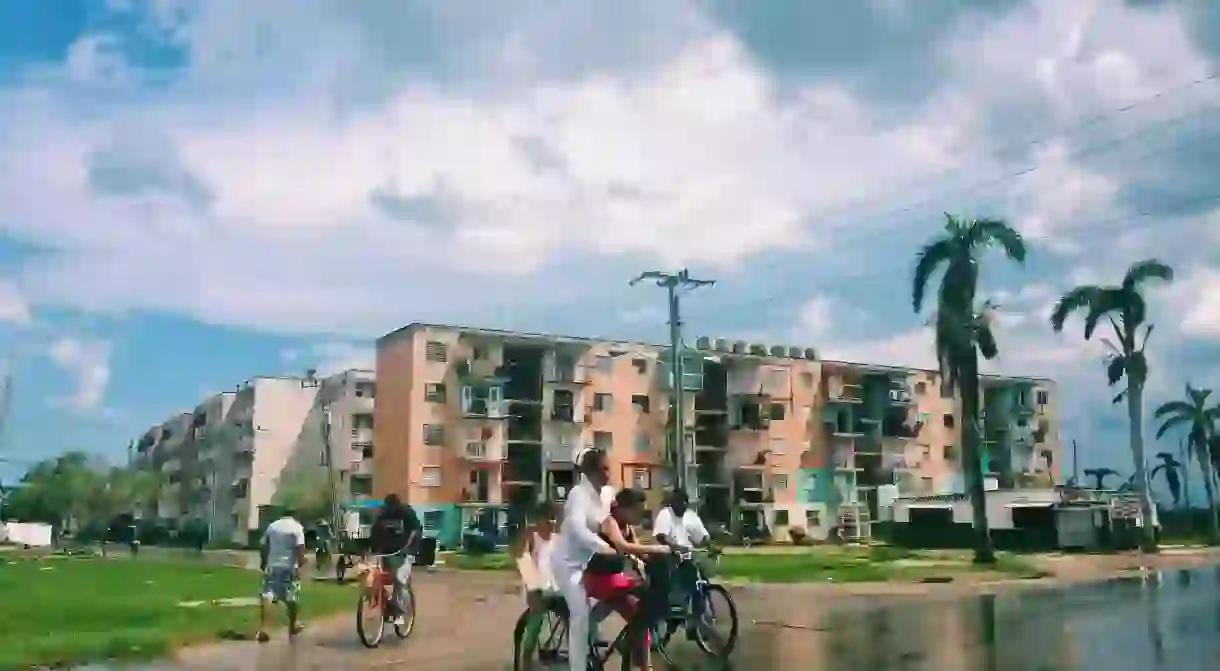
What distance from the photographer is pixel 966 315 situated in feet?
113

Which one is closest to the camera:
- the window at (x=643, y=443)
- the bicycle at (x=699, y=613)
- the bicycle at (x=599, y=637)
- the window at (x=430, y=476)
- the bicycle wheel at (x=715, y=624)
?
the bicycle at (x=599, y=637)

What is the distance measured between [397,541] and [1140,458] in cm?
3683

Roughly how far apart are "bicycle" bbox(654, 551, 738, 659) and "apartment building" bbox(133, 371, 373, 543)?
68940 millimetres

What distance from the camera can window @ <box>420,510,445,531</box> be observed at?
233 ft

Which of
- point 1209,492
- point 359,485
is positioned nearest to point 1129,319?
point 1209,492

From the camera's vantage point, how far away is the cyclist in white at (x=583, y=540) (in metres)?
8.54

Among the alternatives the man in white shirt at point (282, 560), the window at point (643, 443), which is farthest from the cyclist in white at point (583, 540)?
the window at point (643, 443)

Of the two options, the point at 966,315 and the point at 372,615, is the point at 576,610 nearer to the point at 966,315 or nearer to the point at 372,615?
the point at 372,615

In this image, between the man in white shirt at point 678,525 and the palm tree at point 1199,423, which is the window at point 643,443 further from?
the man in white shirt at point 678,525

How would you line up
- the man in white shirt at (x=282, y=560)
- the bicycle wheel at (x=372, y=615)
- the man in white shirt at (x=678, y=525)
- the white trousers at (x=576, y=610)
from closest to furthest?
the white trousers at (x=576, y=610), the man in white shirt at (x=678, y=525), the bicycle wheel at (x=372, y=615), the man in white shirt at (x=282, y=560)

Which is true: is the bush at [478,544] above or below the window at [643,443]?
below

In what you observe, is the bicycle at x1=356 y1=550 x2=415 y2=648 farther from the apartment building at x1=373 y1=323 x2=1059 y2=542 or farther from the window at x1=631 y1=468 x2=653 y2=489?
the window at x1=631 y1=468 x2=653 y2=489

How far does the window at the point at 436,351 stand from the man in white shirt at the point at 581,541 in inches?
2569

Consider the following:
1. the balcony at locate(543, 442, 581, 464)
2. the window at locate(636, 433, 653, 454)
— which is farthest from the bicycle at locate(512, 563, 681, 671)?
the window at locate(636, 433, 653, 454)
